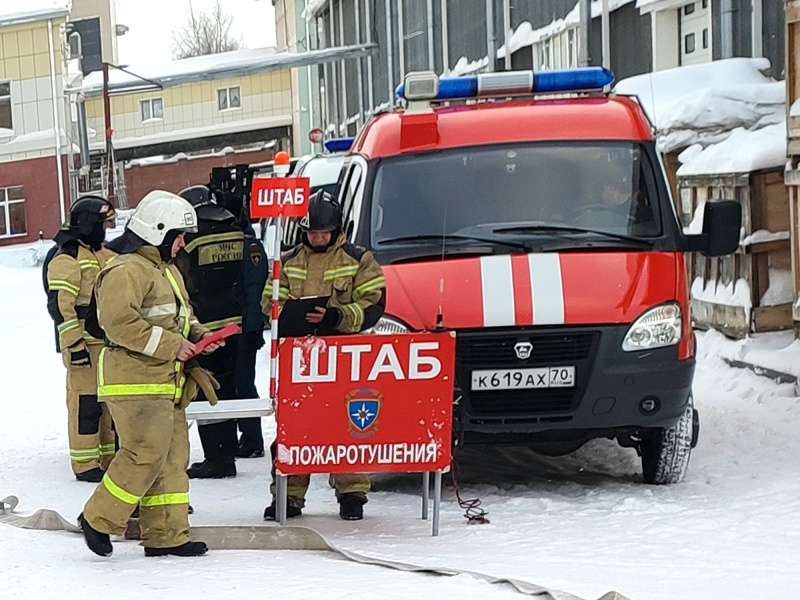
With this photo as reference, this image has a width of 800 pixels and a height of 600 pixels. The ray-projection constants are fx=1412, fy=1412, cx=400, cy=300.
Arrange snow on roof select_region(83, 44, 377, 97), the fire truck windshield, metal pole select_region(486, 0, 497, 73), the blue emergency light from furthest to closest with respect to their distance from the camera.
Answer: snow on roof select_region(83, 44, 377, 97) → metal pole select_region(486, 0, 497, 73) → the blue emergency light → the fire truck windshield

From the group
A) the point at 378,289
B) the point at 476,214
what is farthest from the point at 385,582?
the point at 476,214

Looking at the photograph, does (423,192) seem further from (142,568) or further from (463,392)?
(142,568)

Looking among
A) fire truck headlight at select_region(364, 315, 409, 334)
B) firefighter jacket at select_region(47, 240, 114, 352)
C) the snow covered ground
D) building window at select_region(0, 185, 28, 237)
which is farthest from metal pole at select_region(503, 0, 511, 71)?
building window at select_region(0, 185, 28, 237)

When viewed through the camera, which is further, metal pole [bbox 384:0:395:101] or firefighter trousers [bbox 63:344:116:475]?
metal pole [bbox 384:0:395:101]

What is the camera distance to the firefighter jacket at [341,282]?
7.12 meters

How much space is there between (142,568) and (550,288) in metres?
2.66

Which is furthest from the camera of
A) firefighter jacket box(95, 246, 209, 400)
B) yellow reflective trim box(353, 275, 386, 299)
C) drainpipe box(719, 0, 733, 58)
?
drainpipe box(719, 0, 733, 58)

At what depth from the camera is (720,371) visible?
11531mm

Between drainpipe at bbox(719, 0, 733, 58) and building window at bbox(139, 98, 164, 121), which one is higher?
building window at bbox(139, 98, 164, 121)

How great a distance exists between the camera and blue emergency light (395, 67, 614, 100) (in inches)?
348

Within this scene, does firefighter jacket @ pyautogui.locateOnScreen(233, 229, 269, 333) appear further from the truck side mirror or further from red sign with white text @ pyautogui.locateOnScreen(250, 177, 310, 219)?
the truck side mirror

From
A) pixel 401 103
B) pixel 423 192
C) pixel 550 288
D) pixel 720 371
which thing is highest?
pixel 401 103

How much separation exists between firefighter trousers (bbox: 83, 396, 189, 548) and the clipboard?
1.10 m

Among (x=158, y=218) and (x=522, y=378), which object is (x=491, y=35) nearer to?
(x=522, y=378)
